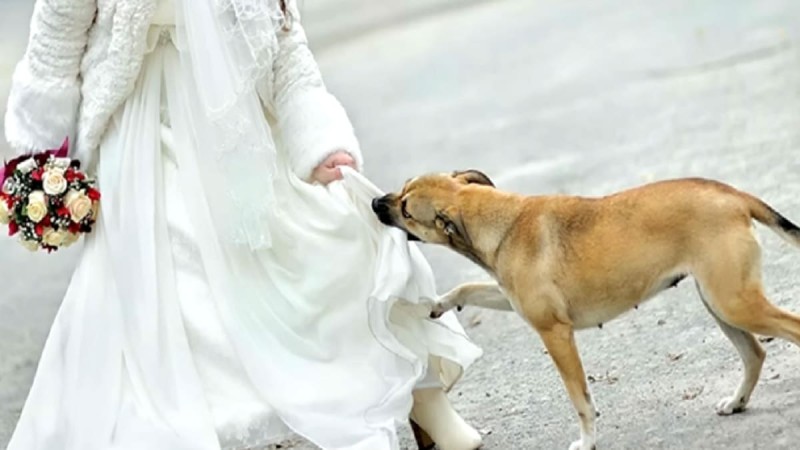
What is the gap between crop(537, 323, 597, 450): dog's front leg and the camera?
485cm

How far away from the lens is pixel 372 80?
1335 centimetres

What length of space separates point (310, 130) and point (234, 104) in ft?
1.09

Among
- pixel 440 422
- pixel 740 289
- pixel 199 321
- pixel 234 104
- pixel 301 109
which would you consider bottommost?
pixel 440 422

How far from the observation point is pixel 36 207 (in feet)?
15.5

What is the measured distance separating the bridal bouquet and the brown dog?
0.91 meters

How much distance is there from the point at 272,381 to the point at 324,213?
55 centimetres

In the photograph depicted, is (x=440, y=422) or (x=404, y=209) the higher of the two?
(x=404, y=209)

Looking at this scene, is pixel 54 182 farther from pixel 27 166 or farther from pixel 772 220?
pixel 772 220

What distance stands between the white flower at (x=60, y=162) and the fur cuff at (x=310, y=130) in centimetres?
67

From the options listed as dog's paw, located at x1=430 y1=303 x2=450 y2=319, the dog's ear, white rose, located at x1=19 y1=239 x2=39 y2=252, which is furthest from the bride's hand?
white rose, located at x1=19 y1=239 x2=39 y2=252

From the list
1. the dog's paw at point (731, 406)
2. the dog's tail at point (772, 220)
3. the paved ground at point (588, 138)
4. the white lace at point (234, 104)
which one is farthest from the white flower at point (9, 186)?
the dog's paw at point (731, 406)

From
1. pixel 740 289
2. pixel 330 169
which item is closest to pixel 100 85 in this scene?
pixel 330 169

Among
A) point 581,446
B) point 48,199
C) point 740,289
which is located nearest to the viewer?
point 740,289

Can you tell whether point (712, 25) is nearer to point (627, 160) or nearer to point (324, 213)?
point (627, 160)
